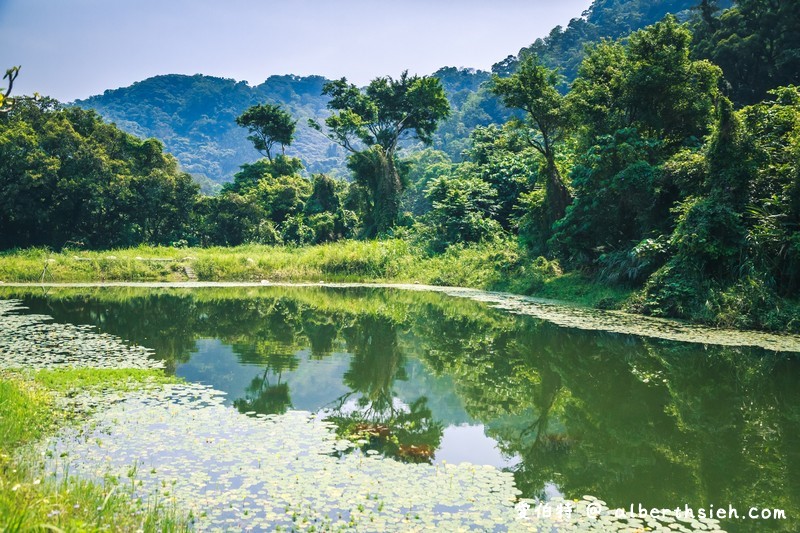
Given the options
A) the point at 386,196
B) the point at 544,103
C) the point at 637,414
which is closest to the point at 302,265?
the point at 386,196

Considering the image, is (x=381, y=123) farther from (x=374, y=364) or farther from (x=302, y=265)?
(x=374, y=364)

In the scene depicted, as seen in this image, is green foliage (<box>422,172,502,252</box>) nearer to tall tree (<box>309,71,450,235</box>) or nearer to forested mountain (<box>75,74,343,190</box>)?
tall tree (<box>309,71,450,235</box>)

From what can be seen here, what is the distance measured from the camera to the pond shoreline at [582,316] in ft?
36.8

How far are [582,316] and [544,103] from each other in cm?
941

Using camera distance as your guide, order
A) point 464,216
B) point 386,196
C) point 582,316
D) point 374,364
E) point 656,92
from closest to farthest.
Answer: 1. point 374,364
2. point 582,316
3. point 656,92
4. point 464,216
5. point 386,196

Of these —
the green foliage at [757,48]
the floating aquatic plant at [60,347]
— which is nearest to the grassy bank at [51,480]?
the floating aquatic plant at [60,347]

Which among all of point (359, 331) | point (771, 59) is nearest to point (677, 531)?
point (359, 331)

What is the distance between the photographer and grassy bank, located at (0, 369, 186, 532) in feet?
10.5

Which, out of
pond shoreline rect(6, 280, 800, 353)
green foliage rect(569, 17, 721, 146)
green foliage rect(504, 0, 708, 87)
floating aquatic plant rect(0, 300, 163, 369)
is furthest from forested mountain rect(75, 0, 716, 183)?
floating aquatic plant rect(0, 300, 163, 369)

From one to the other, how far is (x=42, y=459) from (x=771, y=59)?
102 ft

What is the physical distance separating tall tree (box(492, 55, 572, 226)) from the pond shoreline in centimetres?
382

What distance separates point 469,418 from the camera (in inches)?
296

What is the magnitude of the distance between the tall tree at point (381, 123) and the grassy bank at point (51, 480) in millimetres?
25964

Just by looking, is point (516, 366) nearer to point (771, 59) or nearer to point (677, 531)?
point (677, 531)
